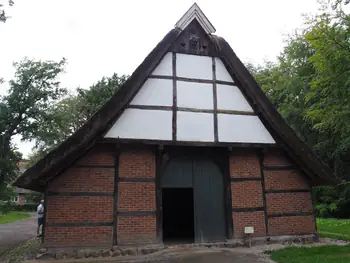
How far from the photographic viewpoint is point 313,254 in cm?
722

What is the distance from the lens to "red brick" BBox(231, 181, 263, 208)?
8680 millimetres

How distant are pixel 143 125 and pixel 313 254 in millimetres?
5153


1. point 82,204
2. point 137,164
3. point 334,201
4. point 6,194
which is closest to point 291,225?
point 137,164

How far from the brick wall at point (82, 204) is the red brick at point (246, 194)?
Result: 11.2 ft

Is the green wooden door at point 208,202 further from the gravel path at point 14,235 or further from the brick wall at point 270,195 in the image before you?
the gravel path at point 14,235

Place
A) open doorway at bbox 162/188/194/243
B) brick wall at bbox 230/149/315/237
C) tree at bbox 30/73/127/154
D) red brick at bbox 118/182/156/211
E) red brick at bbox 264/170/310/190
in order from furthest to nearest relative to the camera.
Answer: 1. tree at bbox 30/73/127/154
2. open doorway at bbox 162/188/194/243
3. red brick at bbox 264/170/310/190
4. brick wall at bbox 230/149/315/237
5. red brick at bbox 118/182/156/211

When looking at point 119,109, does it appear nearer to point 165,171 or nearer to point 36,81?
point 165,171

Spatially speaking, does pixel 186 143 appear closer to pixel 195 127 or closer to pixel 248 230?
pixel 195 127

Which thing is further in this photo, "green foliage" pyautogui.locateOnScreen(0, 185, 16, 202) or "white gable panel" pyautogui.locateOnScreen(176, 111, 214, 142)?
"green foliage" pyautogui.locateOnScreen(0, 185, 16, 202)

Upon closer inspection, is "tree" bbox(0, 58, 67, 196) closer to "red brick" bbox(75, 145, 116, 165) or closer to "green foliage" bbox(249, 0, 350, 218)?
"red brick" bbox(75, 145, 116, 165)

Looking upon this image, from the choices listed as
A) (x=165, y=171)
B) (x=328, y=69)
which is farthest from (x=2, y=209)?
(x=328, y=69)

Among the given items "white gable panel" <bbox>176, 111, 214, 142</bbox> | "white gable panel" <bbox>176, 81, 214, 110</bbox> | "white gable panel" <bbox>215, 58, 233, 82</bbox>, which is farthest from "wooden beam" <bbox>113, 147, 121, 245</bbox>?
"white gable panel" <bbox>215, 58, 233, 82</bbox>

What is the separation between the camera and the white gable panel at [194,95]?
28.3ft

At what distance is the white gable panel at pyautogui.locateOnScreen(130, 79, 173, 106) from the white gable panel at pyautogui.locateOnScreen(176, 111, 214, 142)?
539mm
